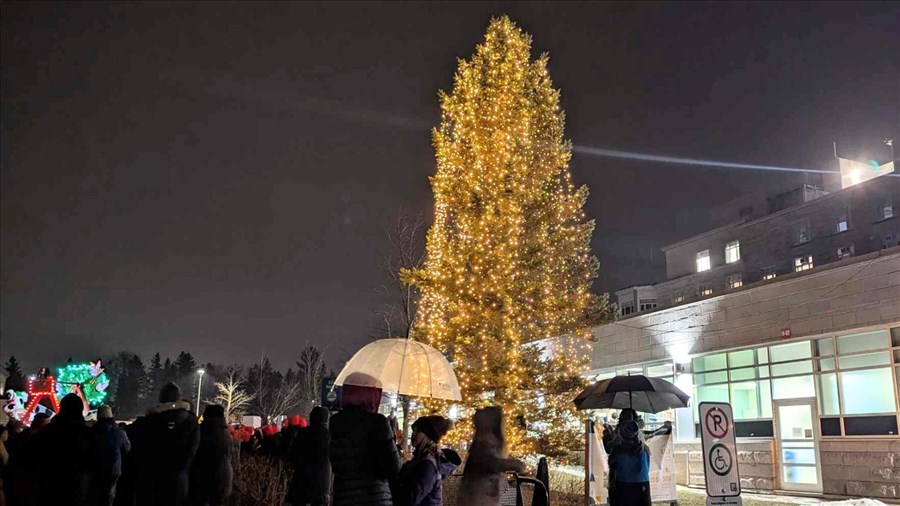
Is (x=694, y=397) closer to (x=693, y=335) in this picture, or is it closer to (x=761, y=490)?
(x=693, y=335)

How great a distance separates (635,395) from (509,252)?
234 inches

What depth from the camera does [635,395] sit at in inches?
465

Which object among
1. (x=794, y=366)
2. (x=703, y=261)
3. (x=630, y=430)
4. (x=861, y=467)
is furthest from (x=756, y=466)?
(x=703, y=261)

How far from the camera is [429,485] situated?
200 inches

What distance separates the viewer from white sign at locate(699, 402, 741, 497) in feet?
30.6

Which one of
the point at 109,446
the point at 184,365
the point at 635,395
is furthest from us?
the point at 184,365

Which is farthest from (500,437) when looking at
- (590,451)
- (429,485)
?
(590,451)

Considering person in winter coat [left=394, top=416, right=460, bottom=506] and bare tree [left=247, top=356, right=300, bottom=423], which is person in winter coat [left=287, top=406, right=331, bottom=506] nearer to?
person in winter coat [left=394, top=416, right=460, bottom=506]

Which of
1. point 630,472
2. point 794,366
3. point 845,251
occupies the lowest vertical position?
point 630,472

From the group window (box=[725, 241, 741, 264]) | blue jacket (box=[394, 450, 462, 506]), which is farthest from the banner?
window (box=[725, 241, 741, 264])

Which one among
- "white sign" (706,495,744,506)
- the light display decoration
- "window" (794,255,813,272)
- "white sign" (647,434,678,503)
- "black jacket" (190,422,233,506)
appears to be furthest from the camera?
"window" (794,255,813,272)

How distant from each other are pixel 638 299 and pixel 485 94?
37304 millimetres

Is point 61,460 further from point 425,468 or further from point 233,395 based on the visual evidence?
point 233,395

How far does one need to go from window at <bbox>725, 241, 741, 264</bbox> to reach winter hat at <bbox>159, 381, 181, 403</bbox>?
1591 inches
